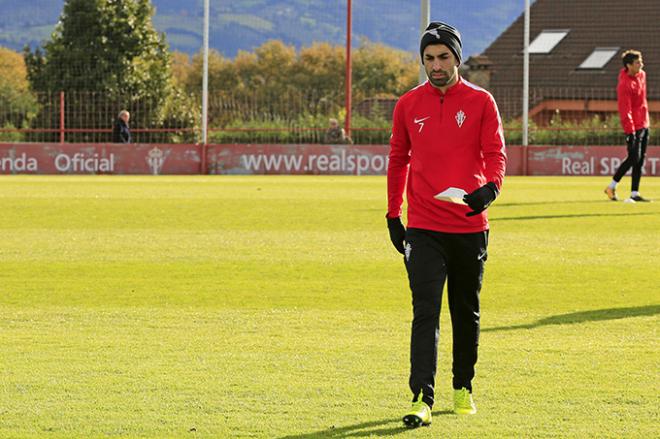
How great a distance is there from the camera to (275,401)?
6.82 m

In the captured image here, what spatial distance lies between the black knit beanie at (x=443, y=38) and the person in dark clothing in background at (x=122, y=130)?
3158cm

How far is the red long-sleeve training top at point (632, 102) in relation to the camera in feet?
65.1

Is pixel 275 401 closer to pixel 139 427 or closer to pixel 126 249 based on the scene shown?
pixel 139 427

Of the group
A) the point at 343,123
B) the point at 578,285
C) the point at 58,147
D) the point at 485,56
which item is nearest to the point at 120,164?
the point at 58,147

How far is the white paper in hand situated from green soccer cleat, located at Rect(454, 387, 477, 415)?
3.03 ft

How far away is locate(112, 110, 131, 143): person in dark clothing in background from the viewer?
37.8m

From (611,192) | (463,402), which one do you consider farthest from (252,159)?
(463,402)

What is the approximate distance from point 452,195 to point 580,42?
68.9 metres

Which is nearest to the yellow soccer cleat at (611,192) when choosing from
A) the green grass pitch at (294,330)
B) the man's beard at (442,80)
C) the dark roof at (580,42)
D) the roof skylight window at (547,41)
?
the green grass pitch at (294,330)

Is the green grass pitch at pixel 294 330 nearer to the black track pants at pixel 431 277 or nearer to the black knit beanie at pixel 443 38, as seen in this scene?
the black track pants at pixel 431 277

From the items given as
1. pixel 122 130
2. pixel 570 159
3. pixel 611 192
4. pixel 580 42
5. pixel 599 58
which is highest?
pixel 580 42

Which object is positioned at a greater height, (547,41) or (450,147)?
(547,41)

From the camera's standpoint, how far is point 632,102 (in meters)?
20.0

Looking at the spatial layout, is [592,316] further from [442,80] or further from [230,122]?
[230,122]
